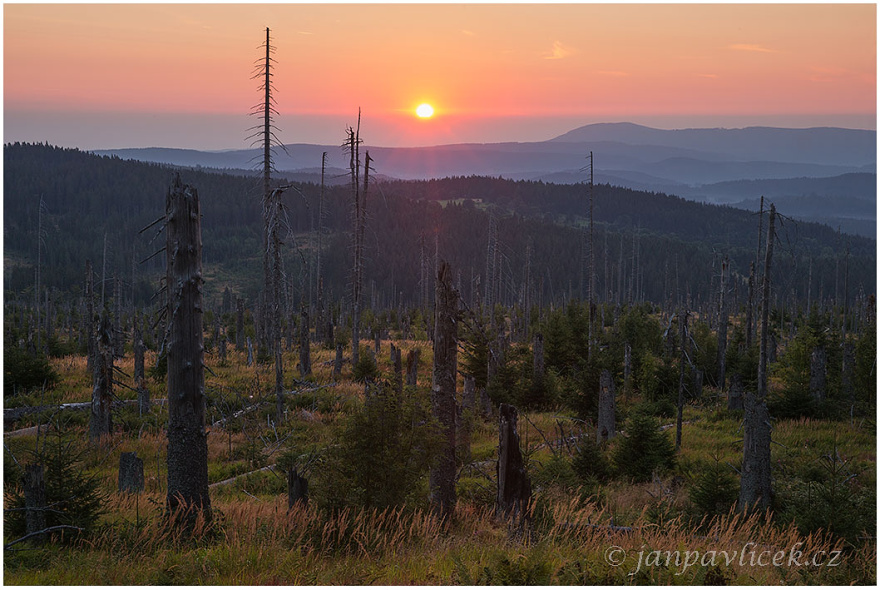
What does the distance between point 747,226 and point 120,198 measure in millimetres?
171720

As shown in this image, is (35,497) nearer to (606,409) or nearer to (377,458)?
(377,458)

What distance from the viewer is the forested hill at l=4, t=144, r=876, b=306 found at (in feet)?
366

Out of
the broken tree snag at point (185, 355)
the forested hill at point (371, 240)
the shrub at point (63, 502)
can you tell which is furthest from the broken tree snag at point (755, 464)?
the forested hill at point (371, 240)

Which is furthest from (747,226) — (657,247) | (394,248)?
(394,248)

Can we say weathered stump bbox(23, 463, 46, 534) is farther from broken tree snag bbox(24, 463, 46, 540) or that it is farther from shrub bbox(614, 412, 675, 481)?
shrub bbox(614, 412, 675, 481)

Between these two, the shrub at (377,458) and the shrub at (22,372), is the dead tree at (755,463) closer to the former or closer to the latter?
the shrub at (377,458)

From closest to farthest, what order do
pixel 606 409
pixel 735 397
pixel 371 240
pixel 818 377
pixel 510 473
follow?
pixel 510 473 → pixel 606 409 → pixel 818 377 → pixel 735 397 → pixel 371 240

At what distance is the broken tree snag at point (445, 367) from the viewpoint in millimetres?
10156

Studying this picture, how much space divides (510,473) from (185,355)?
4.80 m

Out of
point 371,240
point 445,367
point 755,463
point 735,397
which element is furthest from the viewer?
point 371,240

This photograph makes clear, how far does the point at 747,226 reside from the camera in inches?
7283

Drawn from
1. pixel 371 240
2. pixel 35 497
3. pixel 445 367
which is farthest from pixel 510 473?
pixel 371 240

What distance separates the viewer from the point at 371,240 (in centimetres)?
12088

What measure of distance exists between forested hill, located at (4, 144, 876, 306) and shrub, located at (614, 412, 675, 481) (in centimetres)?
7584
